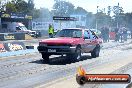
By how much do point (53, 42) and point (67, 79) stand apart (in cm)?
517

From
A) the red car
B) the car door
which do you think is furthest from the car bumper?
the car door

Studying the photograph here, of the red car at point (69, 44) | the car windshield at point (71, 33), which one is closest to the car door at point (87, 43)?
the red car at point (69, 44)

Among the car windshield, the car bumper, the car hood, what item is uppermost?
the car windshield

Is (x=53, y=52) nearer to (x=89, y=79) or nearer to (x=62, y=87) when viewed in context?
(x=62, y=87)

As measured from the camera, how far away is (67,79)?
10758 mm

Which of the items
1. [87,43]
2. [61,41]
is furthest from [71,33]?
[61,41]

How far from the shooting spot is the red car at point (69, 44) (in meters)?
15.7

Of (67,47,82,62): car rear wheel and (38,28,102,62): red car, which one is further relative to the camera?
(67,47,82,62): car rear wheel

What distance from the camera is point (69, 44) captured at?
15.6 meters

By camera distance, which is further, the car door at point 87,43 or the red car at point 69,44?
the car door at point 87,43

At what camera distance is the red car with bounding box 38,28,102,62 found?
15664mm

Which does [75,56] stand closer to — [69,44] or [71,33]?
[69,44]

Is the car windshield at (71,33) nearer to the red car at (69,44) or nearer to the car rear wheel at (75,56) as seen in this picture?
the red car at (69,44)

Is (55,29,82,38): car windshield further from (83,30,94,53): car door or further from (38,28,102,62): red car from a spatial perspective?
(83,30,94,53): car door
